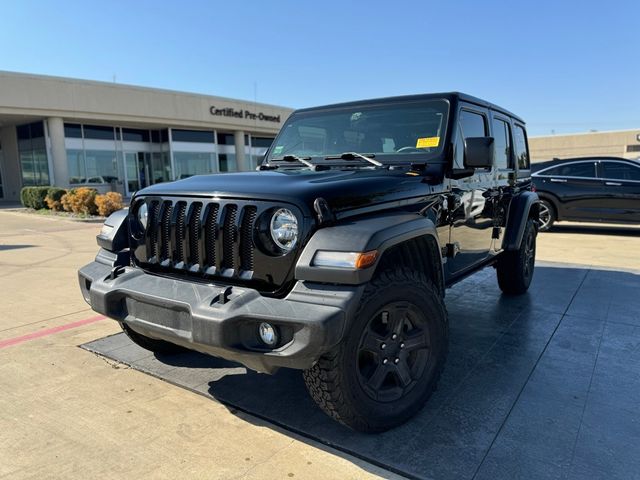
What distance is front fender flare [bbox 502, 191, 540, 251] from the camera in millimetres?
4844

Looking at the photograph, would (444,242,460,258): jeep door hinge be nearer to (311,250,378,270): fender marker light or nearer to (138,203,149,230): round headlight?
(311,250,378,270): fender marker light

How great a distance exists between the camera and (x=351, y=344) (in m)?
2.39

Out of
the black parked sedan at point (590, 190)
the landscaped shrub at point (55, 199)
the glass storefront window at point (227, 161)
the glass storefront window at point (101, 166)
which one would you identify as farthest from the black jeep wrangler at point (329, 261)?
the glass storefront window at point (227, 161)

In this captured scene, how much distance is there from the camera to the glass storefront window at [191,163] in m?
28.4

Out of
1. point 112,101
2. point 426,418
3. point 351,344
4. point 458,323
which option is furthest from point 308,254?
point 112,101

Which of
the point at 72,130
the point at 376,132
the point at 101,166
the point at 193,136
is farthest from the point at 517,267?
the point at 193,136

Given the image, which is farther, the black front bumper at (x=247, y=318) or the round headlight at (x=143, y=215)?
the round headlight at (x=143, y=215)

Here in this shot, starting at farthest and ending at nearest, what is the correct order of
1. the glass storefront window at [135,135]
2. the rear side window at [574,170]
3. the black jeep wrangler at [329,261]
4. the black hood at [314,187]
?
the glass storefront window at [135,135] → the rear side window at [574,170] → the black hood at [314,187] → the black jeep wrangler at [329,261]

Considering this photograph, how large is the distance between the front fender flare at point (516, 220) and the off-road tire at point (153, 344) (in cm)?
332

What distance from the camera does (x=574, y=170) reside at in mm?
10711

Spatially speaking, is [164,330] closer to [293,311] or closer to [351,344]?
[293,311]

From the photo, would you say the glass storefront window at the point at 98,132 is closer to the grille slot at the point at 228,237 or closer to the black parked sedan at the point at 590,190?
the black parked sedan at the point at 590,190

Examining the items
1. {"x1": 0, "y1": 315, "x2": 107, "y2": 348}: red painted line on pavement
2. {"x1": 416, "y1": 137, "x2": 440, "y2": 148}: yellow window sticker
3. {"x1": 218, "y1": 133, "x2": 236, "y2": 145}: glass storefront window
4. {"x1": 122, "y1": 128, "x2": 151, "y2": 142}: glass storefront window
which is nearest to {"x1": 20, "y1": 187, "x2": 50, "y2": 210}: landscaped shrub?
{"x1": 122, "y1": 128, "x2": 151, "y2": 142}: glass storefront window

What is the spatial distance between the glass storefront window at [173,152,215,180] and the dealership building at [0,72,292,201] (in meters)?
0.06
